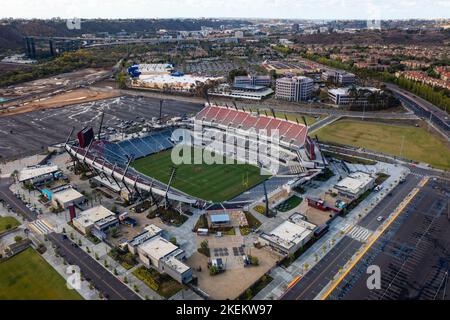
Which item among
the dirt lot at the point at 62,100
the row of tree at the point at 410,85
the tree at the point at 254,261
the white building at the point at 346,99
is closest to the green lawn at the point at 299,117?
the white building at the point at 346,99

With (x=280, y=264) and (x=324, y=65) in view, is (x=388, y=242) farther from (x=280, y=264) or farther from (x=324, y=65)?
(x=324, y=65)

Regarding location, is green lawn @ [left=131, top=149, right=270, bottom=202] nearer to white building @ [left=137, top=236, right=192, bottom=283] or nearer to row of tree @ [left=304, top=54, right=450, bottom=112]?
white building @ [left=137, top=236, right=192, bottom=283]

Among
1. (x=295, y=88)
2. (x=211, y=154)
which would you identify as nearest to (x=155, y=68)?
(x=295, y=88)

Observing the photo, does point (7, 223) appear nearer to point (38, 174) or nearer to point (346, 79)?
point (38, 174)

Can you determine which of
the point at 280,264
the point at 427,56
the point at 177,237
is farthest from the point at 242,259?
the point at 427,56

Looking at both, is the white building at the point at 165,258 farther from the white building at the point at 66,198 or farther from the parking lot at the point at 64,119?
the parking lot at the point at 64,119
